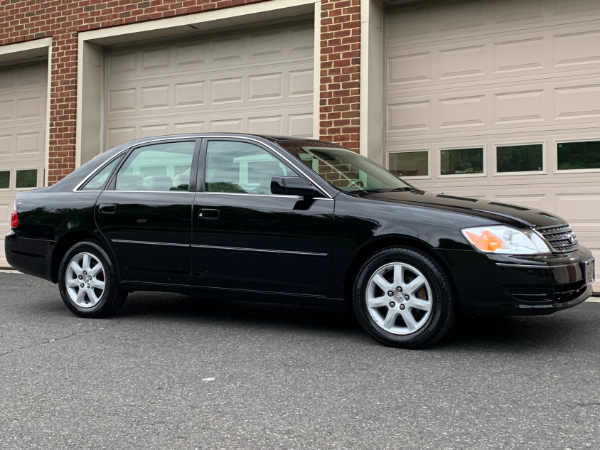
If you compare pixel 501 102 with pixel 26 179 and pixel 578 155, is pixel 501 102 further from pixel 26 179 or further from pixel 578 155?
pixel 26 179

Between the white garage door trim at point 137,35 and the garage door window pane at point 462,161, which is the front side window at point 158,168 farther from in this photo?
the garage door window pane at point 462,161

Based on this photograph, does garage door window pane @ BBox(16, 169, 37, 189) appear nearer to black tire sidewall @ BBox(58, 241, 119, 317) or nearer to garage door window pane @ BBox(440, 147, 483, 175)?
black tire sidewall @ BBox(58, 241, 119, 317)

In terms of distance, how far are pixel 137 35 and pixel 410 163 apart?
15.5ft

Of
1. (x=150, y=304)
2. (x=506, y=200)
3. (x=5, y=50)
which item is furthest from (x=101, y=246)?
(x=5, y=50)

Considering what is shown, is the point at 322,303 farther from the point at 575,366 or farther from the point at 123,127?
the point at 123,127

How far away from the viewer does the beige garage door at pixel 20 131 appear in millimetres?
12406

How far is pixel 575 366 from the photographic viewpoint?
14.6 ft

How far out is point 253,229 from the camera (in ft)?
18.0

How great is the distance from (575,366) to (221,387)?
2142 mm

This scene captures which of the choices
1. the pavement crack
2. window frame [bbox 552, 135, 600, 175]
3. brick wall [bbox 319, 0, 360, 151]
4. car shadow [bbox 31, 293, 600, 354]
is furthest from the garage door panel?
the pavement crack

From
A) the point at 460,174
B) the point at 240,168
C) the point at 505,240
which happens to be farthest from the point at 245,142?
the point at 460,174

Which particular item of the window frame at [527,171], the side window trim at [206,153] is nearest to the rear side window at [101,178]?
the side window trim at [206,153]

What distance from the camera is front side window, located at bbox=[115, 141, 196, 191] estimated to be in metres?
6.02

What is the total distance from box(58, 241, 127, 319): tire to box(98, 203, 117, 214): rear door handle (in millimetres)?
308
